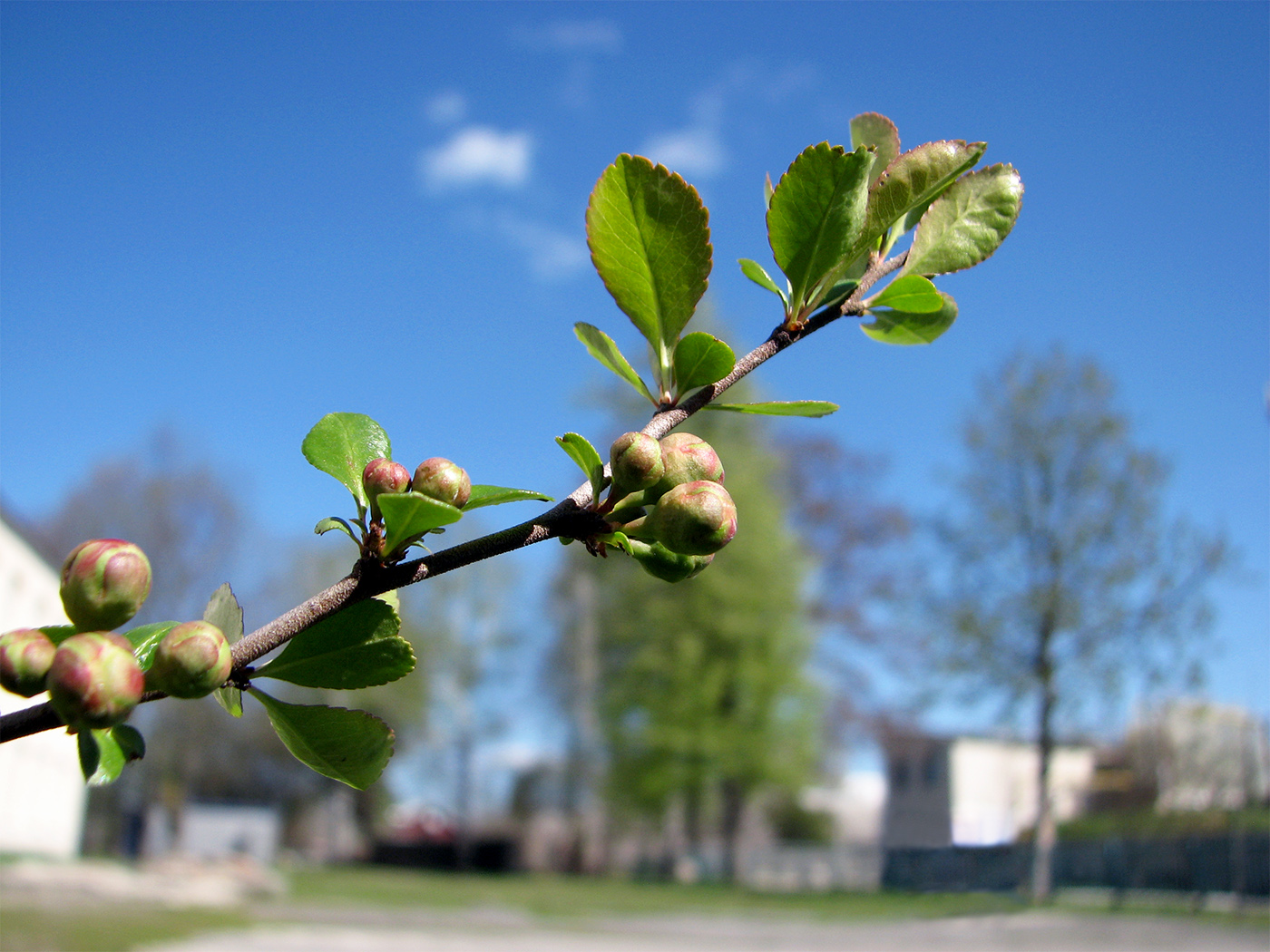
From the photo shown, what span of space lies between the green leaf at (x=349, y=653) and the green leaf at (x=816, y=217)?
0.29 m

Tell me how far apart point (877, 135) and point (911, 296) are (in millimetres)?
145

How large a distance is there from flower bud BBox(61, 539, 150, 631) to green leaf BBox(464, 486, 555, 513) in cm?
16

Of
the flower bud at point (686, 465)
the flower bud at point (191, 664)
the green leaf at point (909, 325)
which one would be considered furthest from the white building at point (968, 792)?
the flower bud at point (191, 664)

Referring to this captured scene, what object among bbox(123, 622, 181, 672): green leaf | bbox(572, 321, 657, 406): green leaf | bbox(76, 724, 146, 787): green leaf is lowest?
bbox(76, 724, 146, 787): green leaf

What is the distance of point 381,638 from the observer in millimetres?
504

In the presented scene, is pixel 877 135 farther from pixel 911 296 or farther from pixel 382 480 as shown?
pixel 382 480

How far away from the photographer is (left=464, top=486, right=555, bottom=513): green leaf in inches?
19.6

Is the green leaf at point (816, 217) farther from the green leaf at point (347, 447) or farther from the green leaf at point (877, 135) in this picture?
the green leaf at point (347, 447)

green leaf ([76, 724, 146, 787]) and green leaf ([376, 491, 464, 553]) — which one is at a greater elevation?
green leaf ([376, 491, 464, 553])

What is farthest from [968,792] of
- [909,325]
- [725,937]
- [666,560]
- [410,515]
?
[725,937]

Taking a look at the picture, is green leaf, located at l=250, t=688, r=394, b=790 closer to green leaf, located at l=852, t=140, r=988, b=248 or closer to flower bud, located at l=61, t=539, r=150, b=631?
flower bud, located at l=61, t=539, r=150, b=631

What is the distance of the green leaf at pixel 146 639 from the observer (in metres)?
0.56

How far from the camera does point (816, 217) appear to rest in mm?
531

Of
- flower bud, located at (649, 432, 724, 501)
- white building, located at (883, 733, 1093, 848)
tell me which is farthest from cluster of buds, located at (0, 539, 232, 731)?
white building, located at (883, 733, 1093, 848)
